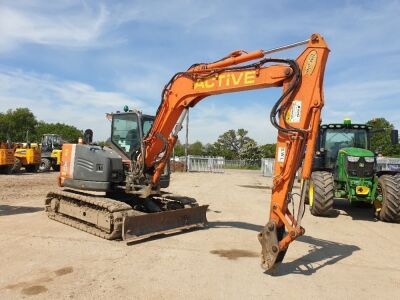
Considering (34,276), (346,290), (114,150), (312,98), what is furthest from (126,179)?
(346,290)

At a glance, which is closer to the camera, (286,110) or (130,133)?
(286,110)

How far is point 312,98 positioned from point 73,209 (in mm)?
5914

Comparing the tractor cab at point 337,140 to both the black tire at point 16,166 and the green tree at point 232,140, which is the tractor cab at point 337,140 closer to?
the black tire at point 16,166

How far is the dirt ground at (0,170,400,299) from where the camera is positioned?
207 inches

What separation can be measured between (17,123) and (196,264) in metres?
66.6

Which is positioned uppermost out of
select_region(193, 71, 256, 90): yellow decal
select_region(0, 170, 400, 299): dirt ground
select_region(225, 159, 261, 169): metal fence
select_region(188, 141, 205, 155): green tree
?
select_region(188, 141, 205, 155): green tree

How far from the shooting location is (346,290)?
5.46 m

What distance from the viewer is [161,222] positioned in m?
8.36

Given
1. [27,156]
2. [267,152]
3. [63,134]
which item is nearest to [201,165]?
[27,156]

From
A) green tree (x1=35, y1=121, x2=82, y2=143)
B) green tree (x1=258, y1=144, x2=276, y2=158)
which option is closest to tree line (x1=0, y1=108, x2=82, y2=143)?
green tree (x1=35, y1=121, x2=82, y2=143)

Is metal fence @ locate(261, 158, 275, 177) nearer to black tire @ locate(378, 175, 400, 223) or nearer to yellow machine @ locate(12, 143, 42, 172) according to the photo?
yellow machine @ locate(12, 143, 42, 172)

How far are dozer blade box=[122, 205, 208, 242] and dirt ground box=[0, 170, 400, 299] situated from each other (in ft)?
0.76

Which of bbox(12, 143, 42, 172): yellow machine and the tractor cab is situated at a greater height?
the tractor cab

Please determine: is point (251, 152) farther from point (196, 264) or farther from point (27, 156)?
point (196, 264)
